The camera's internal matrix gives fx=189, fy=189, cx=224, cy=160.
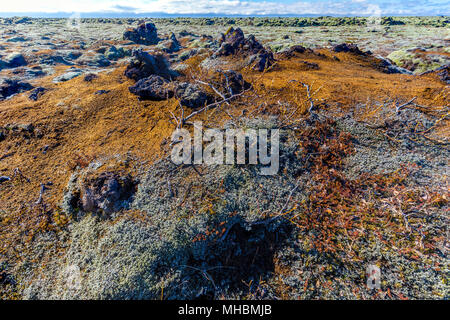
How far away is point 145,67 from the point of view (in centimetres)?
1084

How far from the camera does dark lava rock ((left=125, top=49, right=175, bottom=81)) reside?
1059 cm

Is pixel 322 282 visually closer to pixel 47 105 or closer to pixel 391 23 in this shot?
pixel 47 105

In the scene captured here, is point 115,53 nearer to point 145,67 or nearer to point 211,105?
point 145,67

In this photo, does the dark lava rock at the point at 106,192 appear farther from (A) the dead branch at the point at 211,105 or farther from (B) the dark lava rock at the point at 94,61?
(B) the dark lava rock at the point at 94,61

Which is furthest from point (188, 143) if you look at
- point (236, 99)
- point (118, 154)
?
point (236, 99)

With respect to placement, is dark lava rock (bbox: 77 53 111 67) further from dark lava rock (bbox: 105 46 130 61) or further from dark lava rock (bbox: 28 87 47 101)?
dark lava rock (bbox: 28 87 47 101)

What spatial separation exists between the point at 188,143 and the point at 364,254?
552cm

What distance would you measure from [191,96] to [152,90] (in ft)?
6.65

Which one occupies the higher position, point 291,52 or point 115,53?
point 115,53

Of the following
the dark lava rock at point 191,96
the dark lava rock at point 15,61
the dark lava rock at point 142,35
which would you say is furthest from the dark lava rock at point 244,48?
the dark lava rock at point 142,35

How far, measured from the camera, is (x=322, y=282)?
4.36 metres

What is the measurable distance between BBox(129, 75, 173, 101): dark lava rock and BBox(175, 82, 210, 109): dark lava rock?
2.09ft

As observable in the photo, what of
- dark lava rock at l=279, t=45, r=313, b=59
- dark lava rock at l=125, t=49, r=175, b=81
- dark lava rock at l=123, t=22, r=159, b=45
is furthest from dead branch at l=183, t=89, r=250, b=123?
dark lava rock at l=123, t=22, r=159, b=45

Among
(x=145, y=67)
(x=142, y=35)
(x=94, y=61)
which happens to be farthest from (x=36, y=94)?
(x=142, y=35)
